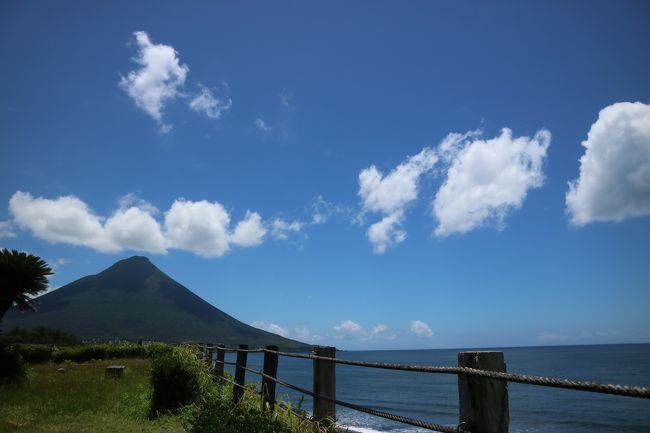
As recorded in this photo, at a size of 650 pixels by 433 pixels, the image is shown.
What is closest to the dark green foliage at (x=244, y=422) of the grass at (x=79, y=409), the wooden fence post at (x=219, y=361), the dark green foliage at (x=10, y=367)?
the grass at (x=79, y=409)

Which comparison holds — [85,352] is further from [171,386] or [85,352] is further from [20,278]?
[171,386]

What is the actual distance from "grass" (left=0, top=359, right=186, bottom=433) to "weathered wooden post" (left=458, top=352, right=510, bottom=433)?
5.94 metres

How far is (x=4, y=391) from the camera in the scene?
1120 centimetres

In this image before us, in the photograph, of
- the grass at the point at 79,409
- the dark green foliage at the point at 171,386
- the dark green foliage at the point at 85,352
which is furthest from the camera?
the dark green foliage at the point at 85,352

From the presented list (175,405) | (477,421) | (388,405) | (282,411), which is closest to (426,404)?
(388,405)

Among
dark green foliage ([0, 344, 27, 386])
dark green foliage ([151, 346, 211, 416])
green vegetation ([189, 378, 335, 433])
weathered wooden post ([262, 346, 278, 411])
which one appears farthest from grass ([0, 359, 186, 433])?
green vegetation ([189, 378, 335, 433])

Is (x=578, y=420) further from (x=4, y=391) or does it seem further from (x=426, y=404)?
(x=4, y=391)

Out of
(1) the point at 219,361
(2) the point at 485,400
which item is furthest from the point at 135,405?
(2) the point at 485,400

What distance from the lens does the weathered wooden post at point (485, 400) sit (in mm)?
2590

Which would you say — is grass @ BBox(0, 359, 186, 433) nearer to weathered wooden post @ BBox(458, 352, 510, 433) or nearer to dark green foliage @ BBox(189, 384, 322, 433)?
dark green foliage @ BBox(189, 384, 322, 433)

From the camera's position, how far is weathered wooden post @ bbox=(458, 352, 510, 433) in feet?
8.50

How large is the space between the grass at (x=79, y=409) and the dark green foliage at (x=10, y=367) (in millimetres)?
440

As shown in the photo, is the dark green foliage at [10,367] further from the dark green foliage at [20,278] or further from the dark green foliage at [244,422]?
the dark green foliage at [244,422]

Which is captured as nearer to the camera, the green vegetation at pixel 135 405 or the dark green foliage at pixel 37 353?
the green vegetation at pixel 135 405
